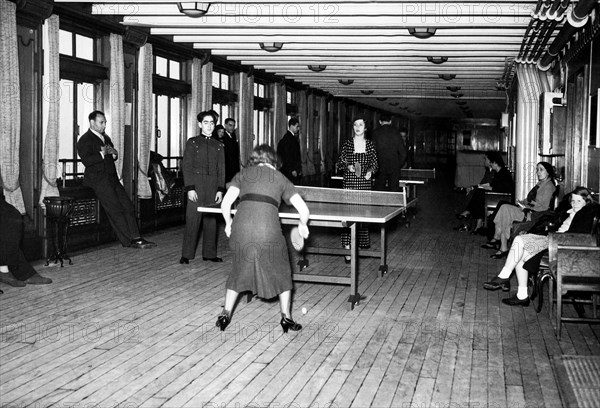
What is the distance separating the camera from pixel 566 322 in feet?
17.0

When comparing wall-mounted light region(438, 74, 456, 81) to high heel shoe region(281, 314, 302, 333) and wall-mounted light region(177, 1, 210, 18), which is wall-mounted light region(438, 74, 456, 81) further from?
high heel shoe region(281, 314, 302, 333)

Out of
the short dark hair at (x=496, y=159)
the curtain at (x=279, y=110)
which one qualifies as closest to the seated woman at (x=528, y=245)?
the short dark hair at (x=496, y=159)

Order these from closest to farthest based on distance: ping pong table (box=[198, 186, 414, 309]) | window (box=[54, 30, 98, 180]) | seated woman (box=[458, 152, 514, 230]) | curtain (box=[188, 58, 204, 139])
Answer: ping pong table (box=[198, 186, 414, 309])
window (box=[54, 30, 98, 180])
seated woman (box=[458, 152, 514, 230])
curtain (box=[188, 58, 204, 139])

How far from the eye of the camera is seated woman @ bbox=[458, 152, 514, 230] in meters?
10.4

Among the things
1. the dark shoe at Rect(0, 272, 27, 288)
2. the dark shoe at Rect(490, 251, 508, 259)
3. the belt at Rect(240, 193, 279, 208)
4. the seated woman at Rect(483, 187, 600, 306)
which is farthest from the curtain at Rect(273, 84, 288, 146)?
the belt at Rect(240, 193, 279, 208)

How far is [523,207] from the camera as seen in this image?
7992mm

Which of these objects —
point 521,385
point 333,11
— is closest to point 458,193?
point 333,11

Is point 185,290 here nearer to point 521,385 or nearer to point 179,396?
point 179,396

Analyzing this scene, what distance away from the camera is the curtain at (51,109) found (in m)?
7.79

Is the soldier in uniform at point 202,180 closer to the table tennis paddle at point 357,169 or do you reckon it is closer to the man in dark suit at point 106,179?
the man in dark suit at point 106,179

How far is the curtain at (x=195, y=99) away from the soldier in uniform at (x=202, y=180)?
375cm

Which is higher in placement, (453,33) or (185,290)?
(453,33)

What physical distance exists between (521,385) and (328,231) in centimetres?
721

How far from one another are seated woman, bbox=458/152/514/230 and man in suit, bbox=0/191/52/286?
21.2 ft
